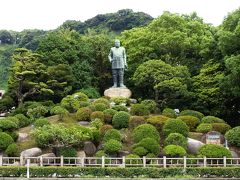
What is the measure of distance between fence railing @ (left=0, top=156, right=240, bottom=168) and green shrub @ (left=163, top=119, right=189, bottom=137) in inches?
126

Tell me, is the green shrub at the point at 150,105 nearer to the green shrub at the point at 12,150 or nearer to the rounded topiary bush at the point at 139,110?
the rounded topiary bush at the point at 139,110

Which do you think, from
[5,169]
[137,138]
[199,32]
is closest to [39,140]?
[5,169]

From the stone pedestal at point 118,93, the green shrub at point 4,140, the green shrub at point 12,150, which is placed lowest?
the green shrub at point 12,150

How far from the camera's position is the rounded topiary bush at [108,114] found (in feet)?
108

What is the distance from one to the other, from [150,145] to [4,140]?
29.4 feet

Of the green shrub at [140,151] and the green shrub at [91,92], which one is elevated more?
the green shrub at [91,92]

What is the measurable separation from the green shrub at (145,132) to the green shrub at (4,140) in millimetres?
7874

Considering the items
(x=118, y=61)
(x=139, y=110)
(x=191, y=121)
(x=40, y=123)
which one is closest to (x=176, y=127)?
(x=191, y=121)

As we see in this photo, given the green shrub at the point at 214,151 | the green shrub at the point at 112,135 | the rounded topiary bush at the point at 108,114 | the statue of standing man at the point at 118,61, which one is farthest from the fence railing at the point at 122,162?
the statue of standing man at the point at 118,61

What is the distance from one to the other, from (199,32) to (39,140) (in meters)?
22.1

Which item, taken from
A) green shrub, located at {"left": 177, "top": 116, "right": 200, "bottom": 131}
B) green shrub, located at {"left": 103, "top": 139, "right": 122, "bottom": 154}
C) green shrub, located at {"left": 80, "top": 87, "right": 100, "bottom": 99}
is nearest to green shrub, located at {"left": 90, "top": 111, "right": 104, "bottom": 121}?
green shrub, located at {"left": 103, "top": 139, "right": 122, "bottom": 154}

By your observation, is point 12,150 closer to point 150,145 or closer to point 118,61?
point 150,145

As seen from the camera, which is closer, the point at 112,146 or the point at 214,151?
the point at 214,151

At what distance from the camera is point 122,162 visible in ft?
85.3
